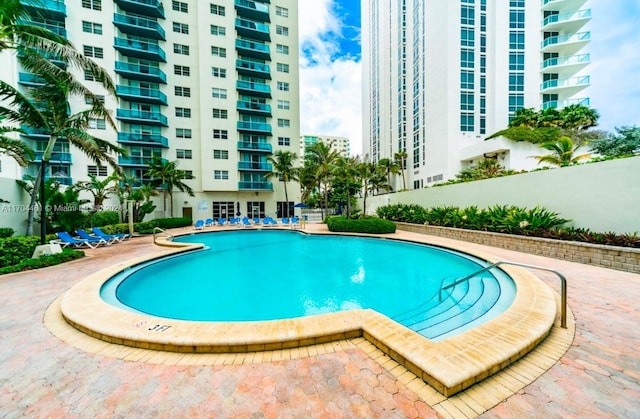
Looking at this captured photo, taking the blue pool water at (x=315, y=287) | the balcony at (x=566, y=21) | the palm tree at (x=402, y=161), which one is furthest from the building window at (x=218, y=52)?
the balcony at (x=566, y=21)

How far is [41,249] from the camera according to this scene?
27.0ft

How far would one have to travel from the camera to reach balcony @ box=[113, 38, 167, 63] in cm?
2331

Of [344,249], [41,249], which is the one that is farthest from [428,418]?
[41,249]

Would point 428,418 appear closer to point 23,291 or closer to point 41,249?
point 23,291

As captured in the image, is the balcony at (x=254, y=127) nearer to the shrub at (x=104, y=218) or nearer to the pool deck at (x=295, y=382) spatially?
the shrub at (x=104, y=218)

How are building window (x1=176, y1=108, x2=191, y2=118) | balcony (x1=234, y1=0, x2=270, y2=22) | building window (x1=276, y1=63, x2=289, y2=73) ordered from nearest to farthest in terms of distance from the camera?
building window (x1=176, y1=108, x2=191, y2=118) < balcony (x1=234, y1=0, x2=270, y2=22) < building window (x1=276, y1=63, x2=289, y2=73)

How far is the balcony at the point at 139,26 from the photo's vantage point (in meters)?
23.2

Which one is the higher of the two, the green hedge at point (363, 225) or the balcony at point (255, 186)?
the balcony at point (255, 186)

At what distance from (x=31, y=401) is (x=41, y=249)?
9.01m

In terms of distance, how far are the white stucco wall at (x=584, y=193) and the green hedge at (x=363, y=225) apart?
506cm

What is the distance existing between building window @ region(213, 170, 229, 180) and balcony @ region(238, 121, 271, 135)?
16.1 ft

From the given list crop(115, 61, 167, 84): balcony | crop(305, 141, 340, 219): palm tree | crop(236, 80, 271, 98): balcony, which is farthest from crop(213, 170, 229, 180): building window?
crop(115, 61, 167, 84): balcony

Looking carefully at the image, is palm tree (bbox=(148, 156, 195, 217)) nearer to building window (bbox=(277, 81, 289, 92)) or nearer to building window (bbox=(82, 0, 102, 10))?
building window (bbox=(277, 81, 289, 92))

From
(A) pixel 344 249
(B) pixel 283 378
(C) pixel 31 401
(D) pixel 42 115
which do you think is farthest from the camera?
(A) pixel 344 249
